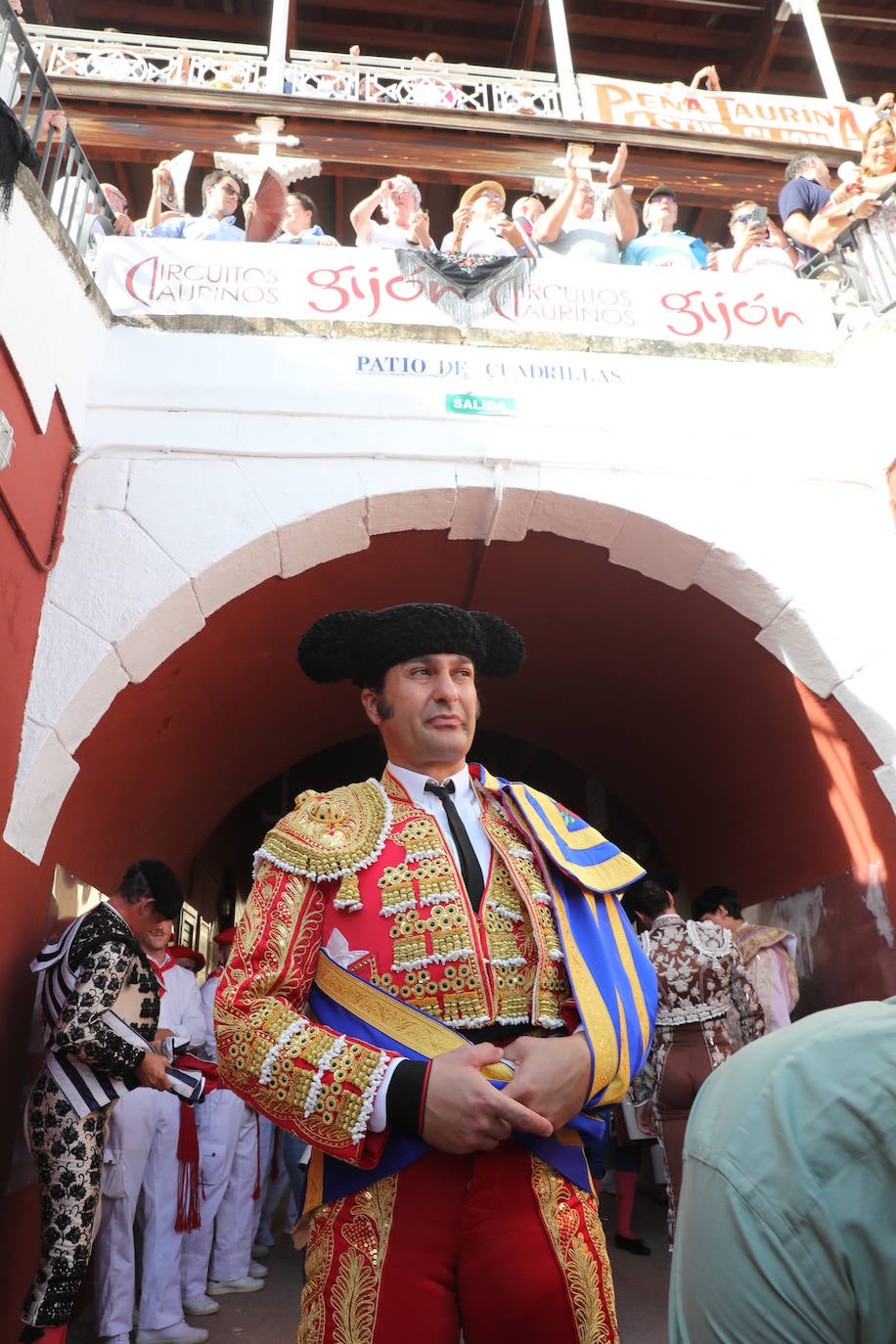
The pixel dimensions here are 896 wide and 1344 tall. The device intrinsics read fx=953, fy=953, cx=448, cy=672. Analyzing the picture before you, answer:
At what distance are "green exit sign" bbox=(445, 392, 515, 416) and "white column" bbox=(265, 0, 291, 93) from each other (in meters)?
5.05

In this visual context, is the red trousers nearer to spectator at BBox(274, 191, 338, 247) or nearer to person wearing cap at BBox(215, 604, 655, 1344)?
person wearing cap at BBox(215, 604, 655, 1344)

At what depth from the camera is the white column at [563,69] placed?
7.99m

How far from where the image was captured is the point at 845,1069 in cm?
71

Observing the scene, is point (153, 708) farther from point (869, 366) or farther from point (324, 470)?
point (869, 366)

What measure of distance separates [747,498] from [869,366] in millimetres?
910

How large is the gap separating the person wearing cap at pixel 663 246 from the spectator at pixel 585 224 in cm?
12

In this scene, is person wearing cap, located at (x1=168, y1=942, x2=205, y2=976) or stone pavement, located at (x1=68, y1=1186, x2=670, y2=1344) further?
person wearing cap, located at (x1=168, y1=942, x2=205, y2=976)

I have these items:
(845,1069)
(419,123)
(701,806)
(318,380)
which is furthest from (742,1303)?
(419,123)

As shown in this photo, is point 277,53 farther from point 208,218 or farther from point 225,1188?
point 225,1188

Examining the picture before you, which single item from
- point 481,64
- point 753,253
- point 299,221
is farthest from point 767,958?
point 481,64

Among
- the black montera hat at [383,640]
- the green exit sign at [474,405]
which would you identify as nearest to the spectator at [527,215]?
the green exit sign at [474,405]

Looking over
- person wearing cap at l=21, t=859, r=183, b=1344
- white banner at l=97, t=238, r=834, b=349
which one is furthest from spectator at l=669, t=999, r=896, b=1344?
white banner at l=97, t=238, r=834, b=349

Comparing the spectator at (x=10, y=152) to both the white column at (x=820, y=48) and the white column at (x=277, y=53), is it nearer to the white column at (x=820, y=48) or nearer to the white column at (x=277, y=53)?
the white column at (x=277, y=53)

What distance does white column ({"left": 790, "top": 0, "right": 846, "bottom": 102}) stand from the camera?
8852 mm
